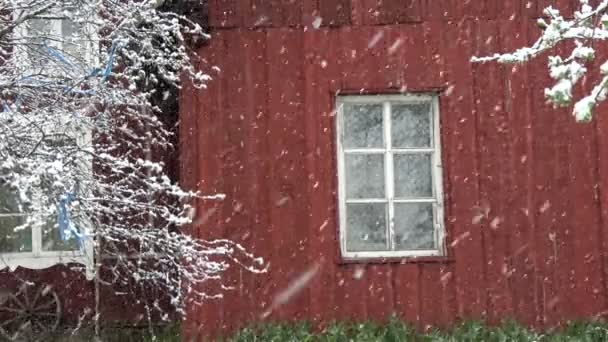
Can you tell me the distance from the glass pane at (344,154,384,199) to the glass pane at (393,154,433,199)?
15cm

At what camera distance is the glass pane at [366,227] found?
25.1ft

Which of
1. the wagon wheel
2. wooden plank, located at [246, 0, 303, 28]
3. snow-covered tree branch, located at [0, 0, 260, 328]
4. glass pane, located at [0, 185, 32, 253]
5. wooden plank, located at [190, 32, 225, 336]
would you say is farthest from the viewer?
glass pane, located at [0, 185, 32, 253]

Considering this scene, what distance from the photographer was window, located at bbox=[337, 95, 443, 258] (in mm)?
7664

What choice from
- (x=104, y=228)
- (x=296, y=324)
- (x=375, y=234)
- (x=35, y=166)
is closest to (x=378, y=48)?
(x=375, y=234)

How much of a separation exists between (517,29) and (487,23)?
0.89 feet

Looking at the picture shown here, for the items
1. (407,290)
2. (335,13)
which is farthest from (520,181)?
(335,13)

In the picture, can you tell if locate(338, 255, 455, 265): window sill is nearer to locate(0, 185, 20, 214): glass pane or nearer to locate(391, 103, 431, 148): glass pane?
locate(391, 103, 431, 148): glass pane

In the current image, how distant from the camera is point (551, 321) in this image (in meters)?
7.59

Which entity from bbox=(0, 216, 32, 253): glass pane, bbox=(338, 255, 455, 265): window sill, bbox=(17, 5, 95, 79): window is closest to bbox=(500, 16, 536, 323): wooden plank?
bbox=(338, 255, 455, 265): window sill

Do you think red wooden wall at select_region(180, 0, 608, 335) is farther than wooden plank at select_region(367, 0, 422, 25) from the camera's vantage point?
No

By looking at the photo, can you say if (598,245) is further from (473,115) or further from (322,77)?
(322,77)

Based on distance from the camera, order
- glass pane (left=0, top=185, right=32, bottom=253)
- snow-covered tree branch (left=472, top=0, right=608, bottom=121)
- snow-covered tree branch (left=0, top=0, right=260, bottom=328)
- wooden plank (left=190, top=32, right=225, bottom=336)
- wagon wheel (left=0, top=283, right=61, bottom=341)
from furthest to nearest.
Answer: glass pane (left=0, top=185, right=32, bottom=253) < wagon wheel (left=0, top=283, right=61, bottom=341) < wooden plank (left=190, top=32, right=225, bottom=336) < snow-covered tree branch (left=0, top=0, right=260, bottom=328) < snow-covered tree branch (left=472, top=0, right=608, bottom=121)

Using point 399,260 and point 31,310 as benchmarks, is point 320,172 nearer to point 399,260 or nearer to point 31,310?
point 399,260

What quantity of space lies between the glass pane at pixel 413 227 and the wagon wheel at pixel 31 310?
12.6 ft
